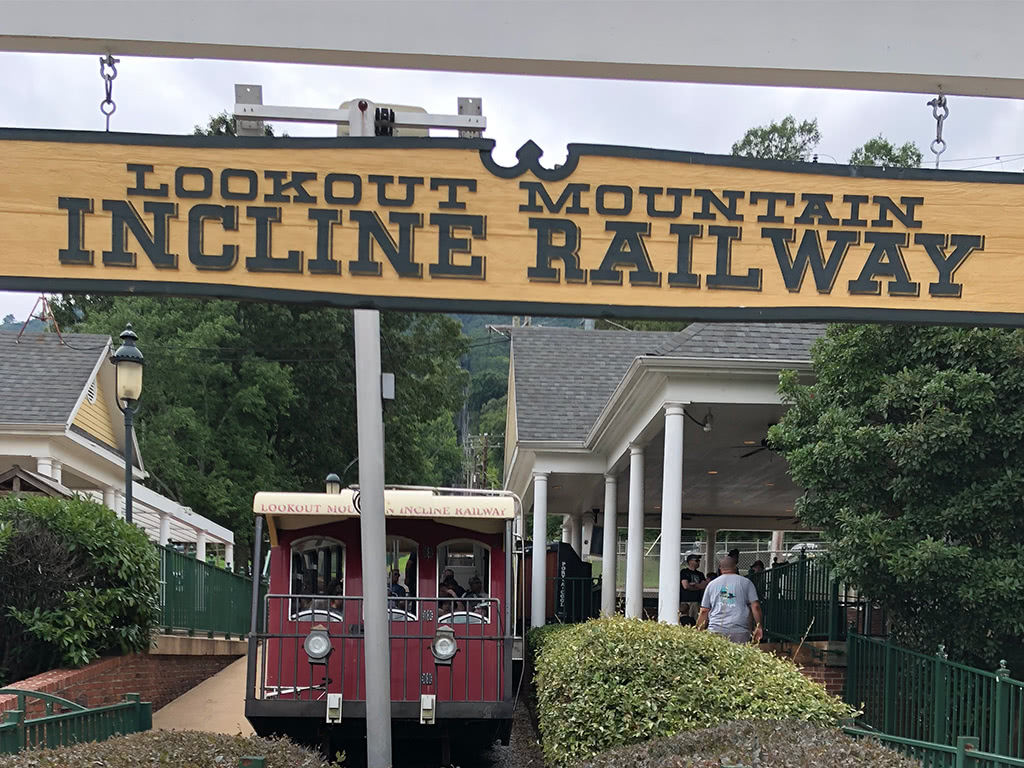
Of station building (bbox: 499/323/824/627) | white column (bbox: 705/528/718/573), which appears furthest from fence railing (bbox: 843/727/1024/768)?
white column (bbox: 705/528/718/573)

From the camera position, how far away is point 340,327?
147 ft

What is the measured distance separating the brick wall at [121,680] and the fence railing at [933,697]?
22.5 ft

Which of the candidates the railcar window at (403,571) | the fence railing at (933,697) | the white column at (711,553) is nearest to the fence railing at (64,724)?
the railcar window at (403,571)

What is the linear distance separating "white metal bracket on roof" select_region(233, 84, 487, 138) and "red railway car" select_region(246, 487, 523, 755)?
6.78 meters

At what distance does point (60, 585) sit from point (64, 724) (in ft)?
14.3

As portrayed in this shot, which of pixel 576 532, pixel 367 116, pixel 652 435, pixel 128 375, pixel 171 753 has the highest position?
pixel 367 116

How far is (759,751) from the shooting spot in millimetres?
5574

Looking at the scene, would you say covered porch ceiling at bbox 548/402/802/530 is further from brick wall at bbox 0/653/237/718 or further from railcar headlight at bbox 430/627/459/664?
brick wall at bbox 0/653/237/718

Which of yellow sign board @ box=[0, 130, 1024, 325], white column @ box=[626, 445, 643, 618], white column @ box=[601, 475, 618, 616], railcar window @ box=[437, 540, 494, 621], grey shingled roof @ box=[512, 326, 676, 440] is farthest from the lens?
grey shingled roof @ box=[512, 326, 676, 440]

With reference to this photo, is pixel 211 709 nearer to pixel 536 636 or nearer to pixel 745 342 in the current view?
pixel 536 636

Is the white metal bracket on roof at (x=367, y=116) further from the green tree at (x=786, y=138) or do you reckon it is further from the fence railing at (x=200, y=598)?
the green tree at (x=786, y=138)

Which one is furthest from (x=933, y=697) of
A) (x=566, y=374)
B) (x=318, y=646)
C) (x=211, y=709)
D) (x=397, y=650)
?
(x=566, y=374)

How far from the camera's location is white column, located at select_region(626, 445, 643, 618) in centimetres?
1722

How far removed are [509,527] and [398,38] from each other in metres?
8.31
